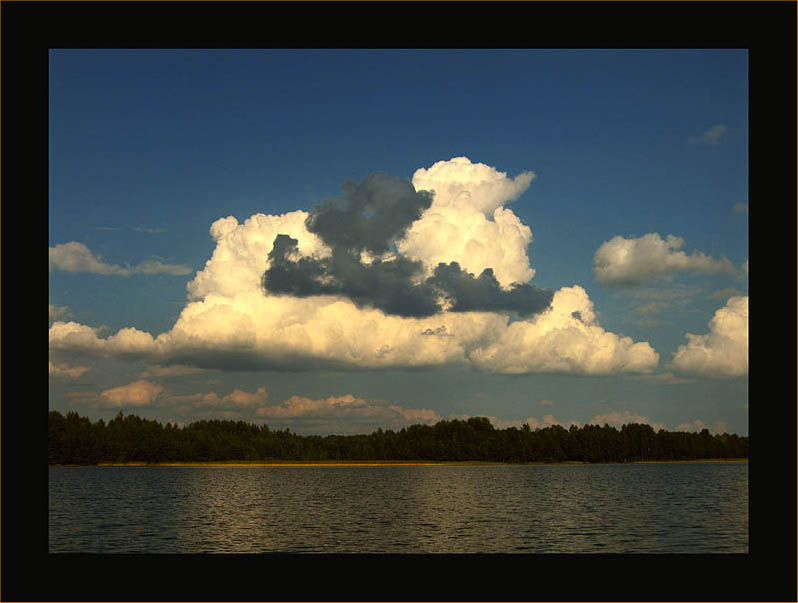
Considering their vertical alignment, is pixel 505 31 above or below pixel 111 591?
above

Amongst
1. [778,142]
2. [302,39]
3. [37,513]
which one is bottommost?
[37,513]

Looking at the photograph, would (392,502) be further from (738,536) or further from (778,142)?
(778,142)

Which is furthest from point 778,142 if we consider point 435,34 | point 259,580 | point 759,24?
point 259,580

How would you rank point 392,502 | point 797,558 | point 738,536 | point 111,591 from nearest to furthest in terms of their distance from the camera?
point 111,591, point 797,558, point 738,536, point 392,502

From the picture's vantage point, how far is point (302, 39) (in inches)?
907

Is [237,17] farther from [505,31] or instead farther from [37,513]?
[37,513]

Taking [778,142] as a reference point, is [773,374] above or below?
below

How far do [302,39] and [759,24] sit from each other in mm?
13014

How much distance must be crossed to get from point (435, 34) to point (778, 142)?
10508 mm

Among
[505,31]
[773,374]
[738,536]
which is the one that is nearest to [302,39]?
[505,31]

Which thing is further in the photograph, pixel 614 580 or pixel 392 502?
pixel 392 502

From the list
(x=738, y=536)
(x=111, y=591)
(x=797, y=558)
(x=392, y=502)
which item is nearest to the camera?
(x=111, y=591)

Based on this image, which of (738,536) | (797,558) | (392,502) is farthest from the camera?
(392,502)

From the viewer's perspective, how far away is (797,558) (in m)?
22.4
